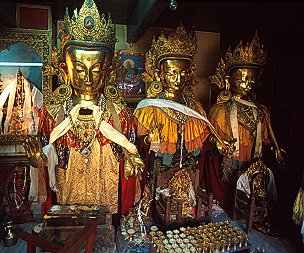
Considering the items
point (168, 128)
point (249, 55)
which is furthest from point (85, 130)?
point (249, 55)

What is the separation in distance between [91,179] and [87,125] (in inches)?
24.7

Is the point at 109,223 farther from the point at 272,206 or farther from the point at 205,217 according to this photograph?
the point at 272,206

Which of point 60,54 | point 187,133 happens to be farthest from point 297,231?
point 60,54

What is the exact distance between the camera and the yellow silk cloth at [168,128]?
3197 millimetres

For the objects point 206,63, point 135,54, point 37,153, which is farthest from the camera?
point 206,63

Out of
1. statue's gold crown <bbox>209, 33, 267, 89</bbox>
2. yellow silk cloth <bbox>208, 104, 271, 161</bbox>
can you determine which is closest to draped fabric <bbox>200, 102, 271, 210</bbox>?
yellow silk cloth <bbox>208, 104, 271, 161</bbox>

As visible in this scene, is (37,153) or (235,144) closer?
(37,153)

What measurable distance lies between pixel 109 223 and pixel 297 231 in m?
2.37

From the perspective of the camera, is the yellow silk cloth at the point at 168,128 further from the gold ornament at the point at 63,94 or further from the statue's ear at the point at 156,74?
the gold ornament at the point at 63,94

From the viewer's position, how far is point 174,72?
10.4 feet

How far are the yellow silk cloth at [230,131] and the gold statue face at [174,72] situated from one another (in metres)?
0.66

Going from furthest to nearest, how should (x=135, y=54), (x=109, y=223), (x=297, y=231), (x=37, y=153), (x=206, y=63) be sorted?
(x=206, y=63) < (x=135, y=54) < (x=297, y=231) < (x=109, y=223) < (x=37, y=153)

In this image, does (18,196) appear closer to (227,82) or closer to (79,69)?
(79,69)

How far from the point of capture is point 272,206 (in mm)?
3623
